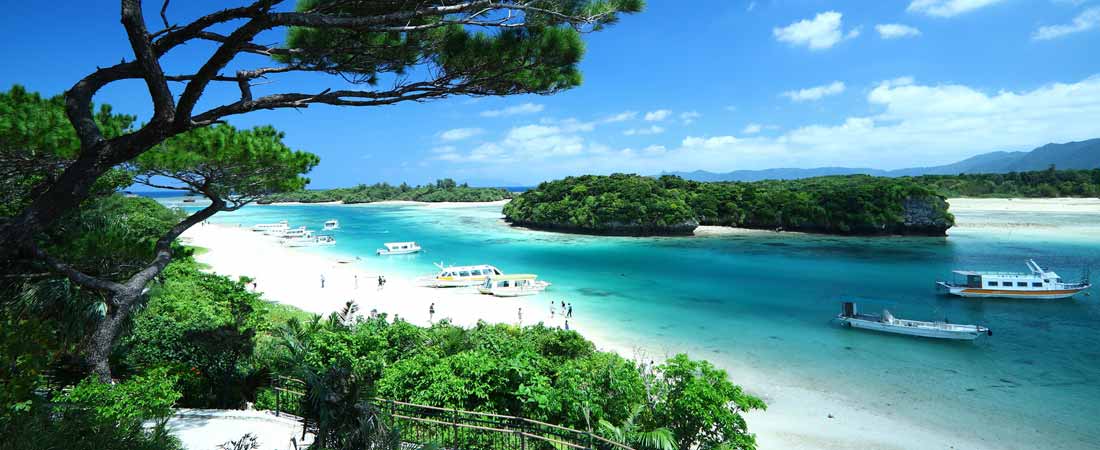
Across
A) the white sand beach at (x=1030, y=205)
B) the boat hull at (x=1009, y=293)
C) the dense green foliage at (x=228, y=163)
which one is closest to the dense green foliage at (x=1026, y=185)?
the white sand beach at (x=1030, y=205)

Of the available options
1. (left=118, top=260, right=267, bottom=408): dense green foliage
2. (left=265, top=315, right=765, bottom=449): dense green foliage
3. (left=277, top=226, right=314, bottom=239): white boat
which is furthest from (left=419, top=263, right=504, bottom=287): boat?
(left=277, top=226, right=314, bottom=239): white boat

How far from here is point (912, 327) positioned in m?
21.3

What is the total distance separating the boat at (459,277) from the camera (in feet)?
105

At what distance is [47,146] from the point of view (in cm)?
744

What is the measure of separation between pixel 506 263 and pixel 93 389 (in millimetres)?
36282

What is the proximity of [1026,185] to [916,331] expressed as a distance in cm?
11044

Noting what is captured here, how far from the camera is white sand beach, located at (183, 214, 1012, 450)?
12516mm

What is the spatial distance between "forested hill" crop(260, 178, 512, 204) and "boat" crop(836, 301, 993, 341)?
13724 centimetres

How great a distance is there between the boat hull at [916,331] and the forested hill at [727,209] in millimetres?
42722

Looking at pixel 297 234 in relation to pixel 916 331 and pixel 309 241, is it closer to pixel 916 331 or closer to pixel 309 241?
pixel 309 241

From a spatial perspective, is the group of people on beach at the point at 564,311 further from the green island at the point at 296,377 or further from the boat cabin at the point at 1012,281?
the boat cabin at the point at 1012,281

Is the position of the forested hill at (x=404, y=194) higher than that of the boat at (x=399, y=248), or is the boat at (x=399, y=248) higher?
the forested hill at (x=404, y=194)

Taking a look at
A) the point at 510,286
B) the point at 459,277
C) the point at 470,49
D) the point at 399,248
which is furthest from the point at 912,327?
the point at 399,248

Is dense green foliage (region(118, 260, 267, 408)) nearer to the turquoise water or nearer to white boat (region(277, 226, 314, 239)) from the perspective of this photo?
the turquoise water
